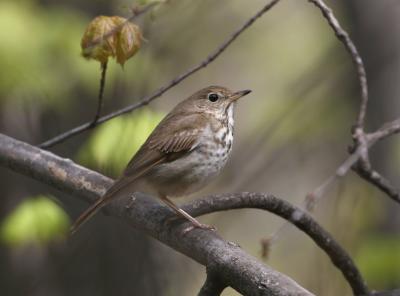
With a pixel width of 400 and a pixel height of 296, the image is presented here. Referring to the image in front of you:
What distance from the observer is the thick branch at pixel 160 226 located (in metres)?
2.85

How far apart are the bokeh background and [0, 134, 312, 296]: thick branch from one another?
0.19 m

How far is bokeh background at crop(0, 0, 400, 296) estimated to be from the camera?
177 inches

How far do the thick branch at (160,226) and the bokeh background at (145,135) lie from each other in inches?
7.3

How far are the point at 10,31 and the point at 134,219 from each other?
2927 mm

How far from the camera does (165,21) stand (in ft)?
20.4

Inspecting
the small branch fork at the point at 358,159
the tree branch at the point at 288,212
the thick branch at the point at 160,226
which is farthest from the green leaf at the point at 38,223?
the small branch fork at the point at 358,159

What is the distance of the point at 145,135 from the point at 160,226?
3.76 ft

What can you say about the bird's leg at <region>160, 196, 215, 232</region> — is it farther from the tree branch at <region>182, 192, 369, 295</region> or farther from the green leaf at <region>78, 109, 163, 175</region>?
the green leaf at <region>78, 109, 163, 175</region>

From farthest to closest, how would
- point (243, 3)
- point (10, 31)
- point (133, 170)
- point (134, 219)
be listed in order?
point (243, 3) < point (10, 31) < point (133, 170) < point (134, 219)

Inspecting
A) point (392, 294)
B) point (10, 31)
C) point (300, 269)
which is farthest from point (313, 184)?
point (392, 294)

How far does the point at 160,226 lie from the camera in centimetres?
385

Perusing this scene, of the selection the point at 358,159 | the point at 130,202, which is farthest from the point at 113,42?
the point at 358,159

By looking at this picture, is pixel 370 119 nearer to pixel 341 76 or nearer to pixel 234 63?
pixel 341 76

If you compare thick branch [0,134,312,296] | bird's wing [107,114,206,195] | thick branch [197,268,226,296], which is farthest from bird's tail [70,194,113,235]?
thick branch [197,268,226,296]
